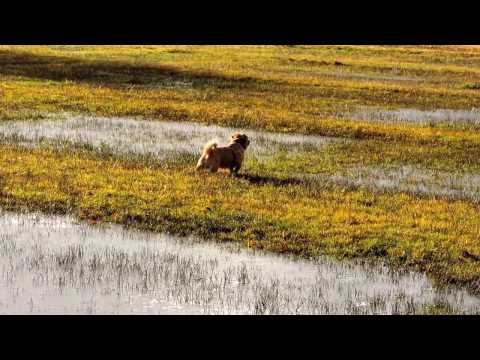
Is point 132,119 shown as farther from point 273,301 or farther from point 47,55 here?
point 47,55

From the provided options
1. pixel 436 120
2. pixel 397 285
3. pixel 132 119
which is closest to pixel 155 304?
pixel 397 285

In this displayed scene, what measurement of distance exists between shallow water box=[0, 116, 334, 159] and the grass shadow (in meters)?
12.2

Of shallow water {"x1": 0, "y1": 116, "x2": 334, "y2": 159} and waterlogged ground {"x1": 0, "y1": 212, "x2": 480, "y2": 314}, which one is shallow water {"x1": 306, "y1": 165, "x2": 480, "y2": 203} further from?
waterlogged ground {"x1": 0, "y1": 212, "x2": 480, "y2": 314}

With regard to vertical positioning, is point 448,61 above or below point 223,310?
above

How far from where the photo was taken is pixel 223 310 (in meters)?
10.2

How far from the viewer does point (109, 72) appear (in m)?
44.2

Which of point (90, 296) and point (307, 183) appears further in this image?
point (307, 183)

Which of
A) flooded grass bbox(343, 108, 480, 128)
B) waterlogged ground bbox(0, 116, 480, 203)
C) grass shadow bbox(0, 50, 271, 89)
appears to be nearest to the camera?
waterlogged ground bbox(0, 116, 480, 203)

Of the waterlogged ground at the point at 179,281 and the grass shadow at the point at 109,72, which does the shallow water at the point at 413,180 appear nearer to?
the waterlogged ground at the point at 179,281

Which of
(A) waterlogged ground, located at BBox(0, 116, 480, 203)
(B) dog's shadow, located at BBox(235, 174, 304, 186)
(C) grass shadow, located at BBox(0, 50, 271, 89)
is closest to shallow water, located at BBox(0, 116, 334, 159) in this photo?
(A) waterlogged ground, located at BBox(0, 116, 480, 203)

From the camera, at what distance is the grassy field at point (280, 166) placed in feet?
45.0

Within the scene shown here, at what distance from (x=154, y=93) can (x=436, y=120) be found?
1264 cm

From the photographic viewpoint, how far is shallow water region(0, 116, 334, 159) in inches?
867
